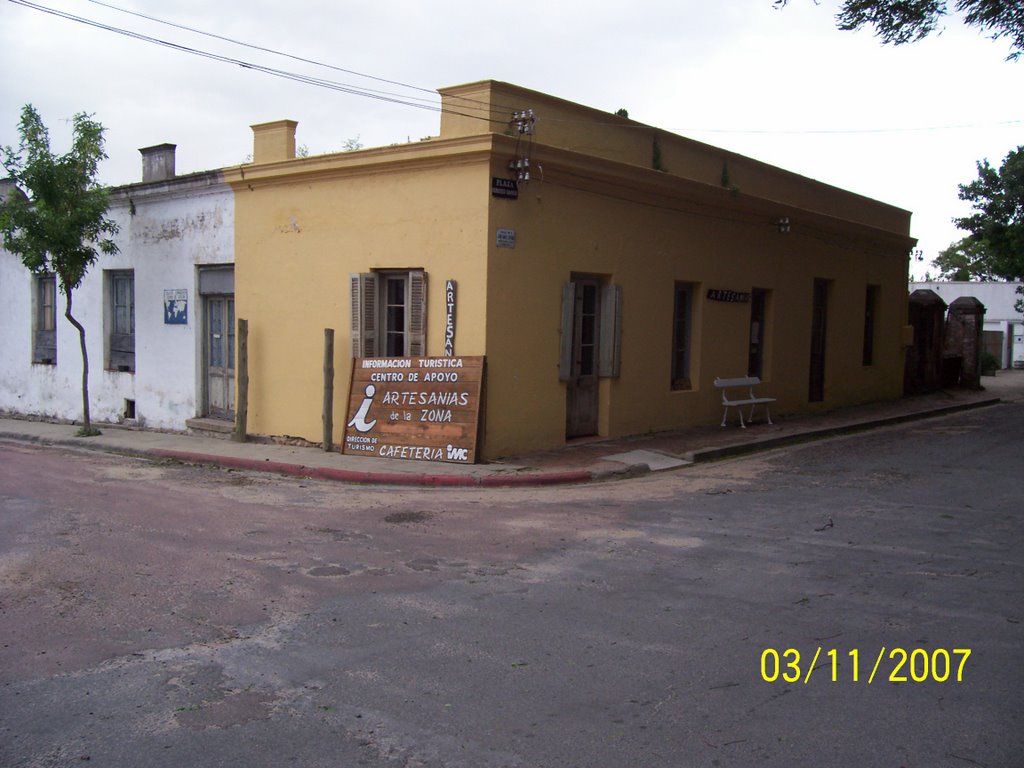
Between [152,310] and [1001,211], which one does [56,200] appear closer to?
[152,310]

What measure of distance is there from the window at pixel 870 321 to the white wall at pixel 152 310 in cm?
1453

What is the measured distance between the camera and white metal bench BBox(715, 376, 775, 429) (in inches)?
591

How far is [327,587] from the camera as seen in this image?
636cm

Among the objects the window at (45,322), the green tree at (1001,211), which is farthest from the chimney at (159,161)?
the green tree at (1001,211)

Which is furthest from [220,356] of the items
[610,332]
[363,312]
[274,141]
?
[610,332]

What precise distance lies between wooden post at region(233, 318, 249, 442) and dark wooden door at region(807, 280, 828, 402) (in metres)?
11.5

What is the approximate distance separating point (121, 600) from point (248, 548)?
1540 mm

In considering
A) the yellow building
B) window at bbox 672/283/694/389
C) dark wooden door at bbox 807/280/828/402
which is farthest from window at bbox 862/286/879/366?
window at bbox 672/283/694/389

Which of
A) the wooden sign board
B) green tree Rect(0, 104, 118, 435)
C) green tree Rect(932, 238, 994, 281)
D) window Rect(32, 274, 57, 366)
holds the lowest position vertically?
the wooden sign board

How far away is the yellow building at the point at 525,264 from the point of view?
38.0ft

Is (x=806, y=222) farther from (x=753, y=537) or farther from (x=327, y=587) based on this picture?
(x=327, y=587)

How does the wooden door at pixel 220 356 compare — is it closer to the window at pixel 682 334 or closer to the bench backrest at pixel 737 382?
the window at pixel 682 334

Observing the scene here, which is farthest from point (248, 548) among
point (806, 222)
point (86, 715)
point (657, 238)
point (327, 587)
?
point (806, 222)
